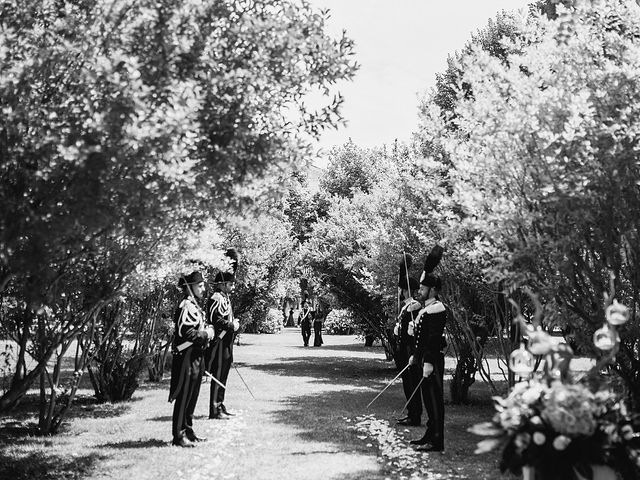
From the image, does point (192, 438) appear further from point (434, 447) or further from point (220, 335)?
point (434, 447)

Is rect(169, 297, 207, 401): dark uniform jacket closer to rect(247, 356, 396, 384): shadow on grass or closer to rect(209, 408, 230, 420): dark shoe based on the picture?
rect(209, 408, 230, 420): dark shoe

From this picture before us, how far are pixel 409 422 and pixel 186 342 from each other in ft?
16.3

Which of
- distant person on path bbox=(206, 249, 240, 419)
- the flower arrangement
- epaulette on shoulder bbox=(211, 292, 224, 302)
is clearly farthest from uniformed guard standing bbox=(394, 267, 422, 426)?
the flower arrangement

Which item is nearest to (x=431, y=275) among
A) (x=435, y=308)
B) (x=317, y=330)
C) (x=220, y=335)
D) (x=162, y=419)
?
(x=435, y=308)

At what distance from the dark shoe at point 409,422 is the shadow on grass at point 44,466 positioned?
577 centimetres

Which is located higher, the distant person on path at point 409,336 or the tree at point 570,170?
the tree at point 570,170

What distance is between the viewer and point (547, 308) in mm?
7762

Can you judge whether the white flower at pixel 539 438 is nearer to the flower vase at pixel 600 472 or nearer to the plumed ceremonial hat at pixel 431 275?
the flower vase at pixel 600 472

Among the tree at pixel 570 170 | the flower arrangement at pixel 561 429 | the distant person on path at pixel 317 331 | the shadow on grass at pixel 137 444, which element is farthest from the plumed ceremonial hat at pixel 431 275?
the distant person on path at pixel 317 331

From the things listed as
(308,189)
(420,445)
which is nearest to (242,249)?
(420,445)

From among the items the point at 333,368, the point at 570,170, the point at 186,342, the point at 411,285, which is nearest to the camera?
the point at 570,170

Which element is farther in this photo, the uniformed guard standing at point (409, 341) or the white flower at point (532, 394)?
the uniformed guard standing at point (409, 341)

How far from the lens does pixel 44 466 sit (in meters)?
8.27

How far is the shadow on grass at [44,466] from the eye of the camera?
7836 mm
